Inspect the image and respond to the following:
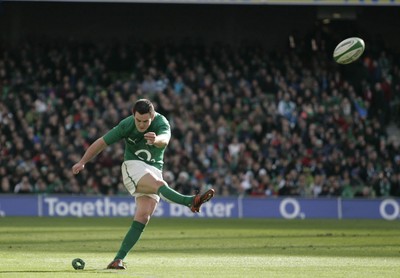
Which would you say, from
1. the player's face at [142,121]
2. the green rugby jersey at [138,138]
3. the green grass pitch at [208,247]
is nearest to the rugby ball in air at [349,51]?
the green grass pitch at [208,247]

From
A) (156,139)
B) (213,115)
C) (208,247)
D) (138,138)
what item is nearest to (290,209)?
(213,115)

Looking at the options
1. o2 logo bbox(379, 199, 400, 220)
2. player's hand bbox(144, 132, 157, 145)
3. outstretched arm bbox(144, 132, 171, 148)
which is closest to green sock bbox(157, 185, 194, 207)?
outstretched arm bbox(144, 132, 171, 148)

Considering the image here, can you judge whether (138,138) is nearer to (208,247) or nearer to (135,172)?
(135,172)

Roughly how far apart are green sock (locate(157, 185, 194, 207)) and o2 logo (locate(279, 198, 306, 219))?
1692 cm

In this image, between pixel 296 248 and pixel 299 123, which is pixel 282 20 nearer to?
pixel 299 123

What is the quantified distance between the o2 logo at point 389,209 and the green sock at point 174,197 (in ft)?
56.7

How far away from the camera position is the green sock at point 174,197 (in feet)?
40.0

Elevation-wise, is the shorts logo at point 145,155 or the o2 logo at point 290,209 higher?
the shorts logo at point 145,155

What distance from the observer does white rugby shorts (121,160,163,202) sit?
42.1ft

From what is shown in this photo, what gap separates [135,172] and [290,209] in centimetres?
1694

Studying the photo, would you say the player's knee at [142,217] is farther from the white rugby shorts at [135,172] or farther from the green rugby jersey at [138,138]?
the green rugby jersey at [138,138]

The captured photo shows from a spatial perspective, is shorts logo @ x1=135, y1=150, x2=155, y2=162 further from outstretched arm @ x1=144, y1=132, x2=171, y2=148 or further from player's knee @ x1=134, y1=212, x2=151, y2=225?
player's knee @ x1=134, y1=212, x2=151, y2=225

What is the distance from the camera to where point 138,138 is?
12.9m

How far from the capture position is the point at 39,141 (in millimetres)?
30969
